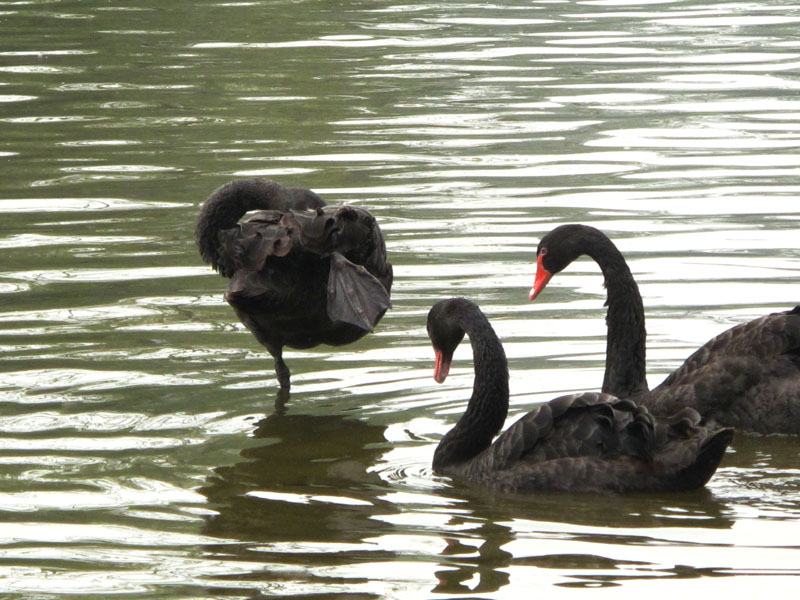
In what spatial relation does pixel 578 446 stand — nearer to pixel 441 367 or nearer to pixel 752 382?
pixel 441 367

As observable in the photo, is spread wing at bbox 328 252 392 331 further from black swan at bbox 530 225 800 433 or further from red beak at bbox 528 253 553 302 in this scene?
black swan at bbox 530 225 800 433

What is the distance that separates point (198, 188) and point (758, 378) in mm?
5535

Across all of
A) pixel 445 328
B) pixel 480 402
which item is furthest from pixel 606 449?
pixel 445 328

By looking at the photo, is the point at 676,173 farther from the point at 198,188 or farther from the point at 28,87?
the point at 28,87

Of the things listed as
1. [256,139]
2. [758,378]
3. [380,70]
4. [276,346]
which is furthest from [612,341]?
[380,70]

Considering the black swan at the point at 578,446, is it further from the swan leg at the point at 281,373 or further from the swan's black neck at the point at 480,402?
the swan leg at the point at 281,373

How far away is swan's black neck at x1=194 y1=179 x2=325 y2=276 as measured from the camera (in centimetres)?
827

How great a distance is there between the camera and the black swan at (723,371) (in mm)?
6906

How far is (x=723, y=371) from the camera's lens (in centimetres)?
694

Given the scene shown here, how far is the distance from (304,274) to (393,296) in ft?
4.73

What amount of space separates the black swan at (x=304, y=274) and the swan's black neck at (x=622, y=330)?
0.96 m

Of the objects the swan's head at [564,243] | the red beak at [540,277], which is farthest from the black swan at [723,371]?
the red beak at [540,277]

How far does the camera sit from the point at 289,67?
16953 mm

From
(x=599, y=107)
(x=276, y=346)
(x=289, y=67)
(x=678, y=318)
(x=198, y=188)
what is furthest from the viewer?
(x=289, y=67)
